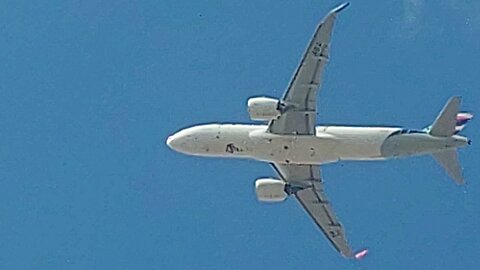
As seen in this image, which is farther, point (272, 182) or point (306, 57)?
point (272, 182)

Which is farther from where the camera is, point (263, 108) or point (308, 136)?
point (308, 136)

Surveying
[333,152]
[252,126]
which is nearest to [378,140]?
[333,152]

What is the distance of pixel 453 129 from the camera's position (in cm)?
9719

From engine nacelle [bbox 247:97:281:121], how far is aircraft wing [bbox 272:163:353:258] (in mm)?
8925

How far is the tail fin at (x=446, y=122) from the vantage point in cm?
9669

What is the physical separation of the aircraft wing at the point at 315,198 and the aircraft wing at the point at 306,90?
7650 millimetres

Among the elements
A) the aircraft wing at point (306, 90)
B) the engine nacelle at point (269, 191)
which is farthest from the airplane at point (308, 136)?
the engine nacelle at point (269, 191)

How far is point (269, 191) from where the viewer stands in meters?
106

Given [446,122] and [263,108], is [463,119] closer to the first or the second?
[446,122]

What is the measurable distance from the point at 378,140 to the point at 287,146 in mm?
6696

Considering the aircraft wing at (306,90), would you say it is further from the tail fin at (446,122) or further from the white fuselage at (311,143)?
the tail fin at (446,122)

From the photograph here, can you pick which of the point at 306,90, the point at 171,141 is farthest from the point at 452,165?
the point at 171,141

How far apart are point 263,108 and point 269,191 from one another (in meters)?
9.68

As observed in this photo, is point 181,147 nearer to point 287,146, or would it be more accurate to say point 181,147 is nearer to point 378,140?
point 287,146
